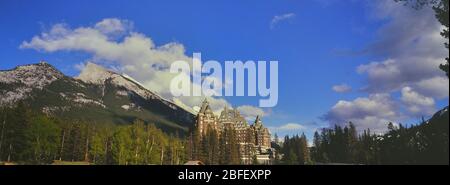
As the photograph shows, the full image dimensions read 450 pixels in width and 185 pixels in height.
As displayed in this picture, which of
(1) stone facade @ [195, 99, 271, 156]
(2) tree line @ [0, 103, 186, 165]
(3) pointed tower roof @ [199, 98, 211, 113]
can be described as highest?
(3) pointed tower roof @ [199, 98, 211, 113]

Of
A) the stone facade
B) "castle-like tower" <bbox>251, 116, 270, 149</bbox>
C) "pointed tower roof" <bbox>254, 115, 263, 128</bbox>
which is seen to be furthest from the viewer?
"pointed tower roof" <bbox>254, 115, 263, 128</bbox>

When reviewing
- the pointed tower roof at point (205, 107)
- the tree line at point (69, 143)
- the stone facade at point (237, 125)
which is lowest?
the tree line at point (69, 143)

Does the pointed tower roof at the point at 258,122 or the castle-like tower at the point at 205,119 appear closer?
the castle-like tower at the point at 205,119

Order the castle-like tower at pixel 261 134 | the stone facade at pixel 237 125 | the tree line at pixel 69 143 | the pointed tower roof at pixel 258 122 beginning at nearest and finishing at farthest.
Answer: the tree line at pixel 69 143 → the stone facade at pixel 237 125 → the castle-like tower at pixel 261 134 → the pointed tower roof at pixel 258 122

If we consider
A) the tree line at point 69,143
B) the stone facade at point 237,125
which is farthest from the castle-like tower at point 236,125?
the tree line at point 69,143

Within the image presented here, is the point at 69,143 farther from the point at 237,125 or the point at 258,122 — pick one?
the point at 258,122

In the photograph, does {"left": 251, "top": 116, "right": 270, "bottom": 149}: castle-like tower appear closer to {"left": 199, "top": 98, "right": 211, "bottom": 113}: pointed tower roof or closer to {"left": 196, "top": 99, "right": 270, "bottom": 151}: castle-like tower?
{"left": 196, "top": 99, "right": 270, "bottom": 151}: castle-like tower

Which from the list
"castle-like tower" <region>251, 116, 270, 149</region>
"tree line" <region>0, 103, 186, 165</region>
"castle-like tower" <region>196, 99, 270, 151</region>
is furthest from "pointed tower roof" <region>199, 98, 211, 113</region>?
"tree line" <region>0, 103, 186, 165</region>

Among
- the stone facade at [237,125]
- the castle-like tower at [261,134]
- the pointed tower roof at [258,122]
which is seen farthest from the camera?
the pointed tower roof at [258,122]

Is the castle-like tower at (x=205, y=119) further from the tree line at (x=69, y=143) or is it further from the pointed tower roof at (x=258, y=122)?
the tree line at (x=69, y=143)

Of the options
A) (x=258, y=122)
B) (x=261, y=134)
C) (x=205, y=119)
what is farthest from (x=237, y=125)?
(x=258, y=122)
